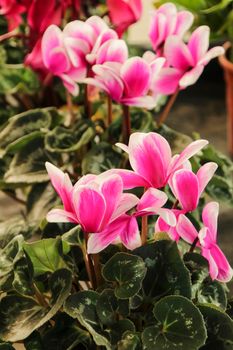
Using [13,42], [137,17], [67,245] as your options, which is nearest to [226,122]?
[13,42]

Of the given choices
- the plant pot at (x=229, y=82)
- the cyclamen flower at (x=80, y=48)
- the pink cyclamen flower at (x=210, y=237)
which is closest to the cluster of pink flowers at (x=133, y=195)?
the pink cyclamen flower at (x=210, y=237)

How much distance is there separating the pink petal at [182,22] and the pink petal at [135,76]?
0.41ft

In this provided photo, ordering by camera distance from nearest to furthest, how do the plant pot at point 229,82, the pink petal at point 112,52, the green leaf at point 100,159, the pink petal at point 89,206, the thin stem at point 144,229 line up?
the pink petal at point 89,206 → the thin stem at point 144,229 → the pink petal at point 112,52 → the green leaf at point 100,159 → the plant pot at point 229,82

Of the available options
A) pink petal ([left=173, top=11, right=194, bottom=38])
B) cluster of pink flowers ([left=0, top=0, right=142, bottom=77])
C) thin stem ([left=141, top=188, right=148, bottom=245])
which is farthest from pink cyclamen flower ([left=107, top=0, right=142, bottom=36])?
thin stem ([left=141, top=188, right=148, bottom=245])

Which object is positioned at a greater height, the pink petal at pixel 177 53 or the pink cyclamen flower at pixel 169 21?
the pink cyclamen flower at pixel 169 21

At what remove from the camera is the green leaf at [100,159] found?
93 centimetres

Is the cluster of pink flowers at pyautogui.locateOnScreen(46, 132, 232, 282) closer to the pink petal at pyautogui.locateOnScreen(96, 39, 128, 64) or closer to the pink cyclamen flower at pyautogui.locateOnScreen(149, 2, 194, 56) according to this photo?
the pink petal at pyautogui.locateOnScreen(96, 39, 128, 64)

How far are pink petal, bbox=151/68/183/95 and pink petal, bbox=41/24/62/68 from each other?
0.13m

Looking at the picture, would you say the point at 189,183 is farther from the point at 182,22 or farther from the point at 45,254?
the point at 182,22

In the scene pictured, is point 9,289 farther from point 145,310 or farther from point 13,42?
point 13,42

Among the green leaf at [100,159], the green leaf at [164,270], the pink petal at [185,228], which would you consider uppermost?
the pink petal at [185,228]

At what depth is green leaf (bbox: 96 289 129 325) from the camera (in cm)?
63

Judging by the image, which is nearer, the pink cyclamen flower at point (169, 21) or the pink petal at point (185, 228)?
the pink petal at point (185, 228)

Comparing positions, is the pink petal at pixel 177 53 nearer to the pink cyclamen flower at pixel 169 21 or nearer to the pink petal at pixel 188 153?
the pink cyclamen flower at pixel 169 21
